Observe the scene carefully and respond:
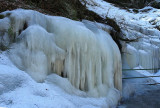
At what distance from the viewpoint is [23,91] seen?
2164mm

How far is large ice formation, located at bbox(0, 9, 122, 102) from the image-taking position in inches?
111

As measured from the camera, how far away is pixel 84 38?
3588 mm

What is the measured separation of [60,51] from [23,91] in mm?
1317

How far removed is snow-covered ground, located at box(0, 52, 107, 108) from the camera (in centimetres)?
193

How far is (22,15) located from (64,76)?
1.56 m

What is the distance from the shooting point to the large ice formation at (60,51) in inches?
111

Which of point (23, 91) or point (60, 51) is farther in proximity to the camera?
point (60, 51)

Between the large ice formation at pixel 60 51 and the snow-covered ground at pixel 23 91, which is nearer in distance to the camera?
the snow-covered ground at pixel 23 91

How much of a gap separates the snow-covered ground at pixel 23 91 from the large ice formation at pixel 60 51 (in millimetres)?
195

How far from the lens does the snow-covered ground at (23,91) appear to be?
6.32 feet

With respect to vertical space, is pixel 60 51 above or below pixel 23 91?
above

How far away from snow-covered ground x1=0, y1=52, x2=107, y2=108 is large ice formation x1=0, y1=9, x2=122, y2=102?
0.19m

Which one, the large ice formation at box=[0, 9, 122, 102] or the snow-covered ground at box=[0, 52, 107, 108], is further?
the large ice formation at box=[0, 9, 122, 102]

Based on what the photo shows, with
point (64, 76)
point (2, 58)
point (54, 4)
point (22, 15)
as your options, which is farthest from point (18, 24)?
point (54, 4)
